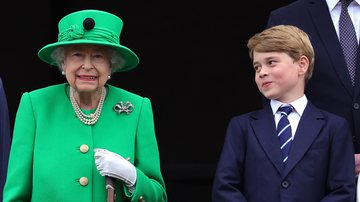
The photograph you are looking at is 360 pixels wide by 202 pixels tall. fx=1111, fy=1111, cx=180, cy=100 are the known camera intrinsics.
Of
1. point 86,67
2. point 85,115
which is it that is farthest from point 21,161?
point 86,67

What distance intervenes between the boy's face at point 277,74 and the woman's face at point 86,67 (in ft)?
2.13

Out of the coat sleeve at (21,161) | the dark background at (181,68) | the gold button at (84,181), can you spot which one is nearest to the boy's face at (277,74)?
the gold button at (84,181)

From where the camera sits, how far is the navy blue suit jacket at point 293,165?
4.42m

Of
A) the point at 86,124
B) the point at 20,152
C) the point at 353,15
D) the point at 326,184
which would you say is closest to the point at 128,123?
the point at 86,124

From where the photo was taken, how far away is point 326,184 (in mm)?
4469

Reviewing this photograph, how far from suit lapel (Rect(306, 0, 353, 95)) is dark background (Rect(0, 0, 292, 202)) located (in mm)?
1954

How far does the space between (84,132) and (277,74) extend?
0.82 meters

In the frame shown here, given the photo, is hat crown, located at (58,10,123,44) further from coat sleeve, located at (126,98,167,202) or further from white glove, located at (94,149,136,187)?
white glove, located at (94,149,136,187)

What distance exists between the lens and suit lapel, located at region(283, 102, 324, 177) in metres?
4.44

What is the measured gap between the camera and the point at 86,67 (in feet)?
14.1

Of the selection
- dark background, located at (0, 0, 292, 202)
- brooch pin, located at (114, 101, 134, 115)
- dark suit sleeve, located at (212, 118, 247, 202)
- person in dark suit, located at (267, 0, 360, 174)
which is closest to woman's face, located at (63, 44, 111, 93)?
brooch pin, located at (114, 101, 134, 115)

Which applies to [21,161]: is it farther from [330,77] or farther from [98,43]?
[330,77]

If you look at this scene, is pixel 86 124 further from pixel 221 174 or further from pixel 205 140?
pixel 205 140

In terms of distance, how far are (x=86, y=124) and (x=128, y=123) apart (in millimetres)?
167
